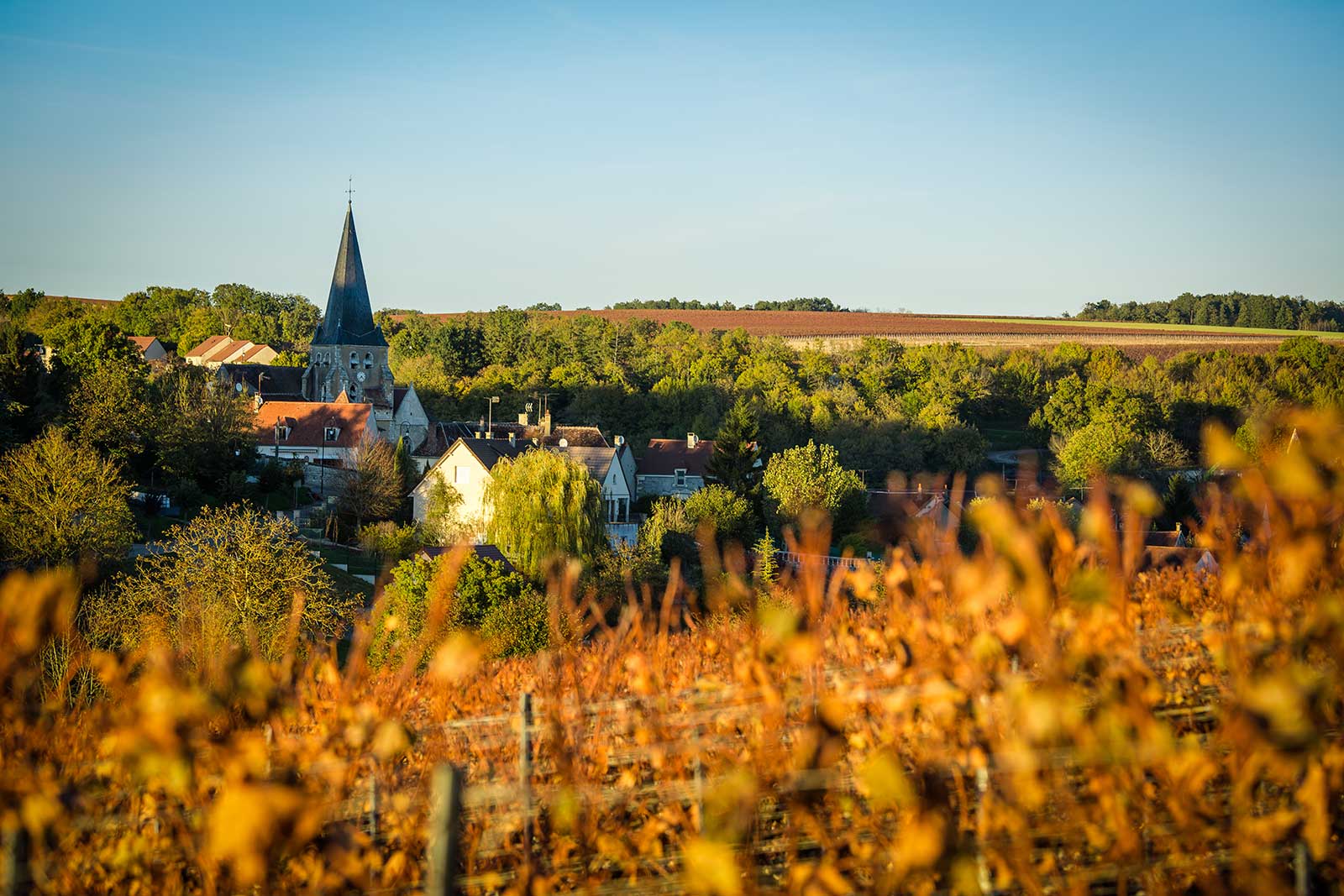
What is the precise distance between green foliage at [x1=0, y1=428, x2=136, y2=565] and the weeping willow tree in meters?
10.5

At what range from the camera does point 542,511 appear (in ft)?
108

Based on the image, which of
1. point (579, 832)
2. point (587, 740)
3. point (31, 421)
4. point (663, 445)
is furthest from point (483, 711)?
point (663, 445)

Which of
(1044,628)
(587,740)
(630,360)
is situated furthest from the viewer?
(630,360)

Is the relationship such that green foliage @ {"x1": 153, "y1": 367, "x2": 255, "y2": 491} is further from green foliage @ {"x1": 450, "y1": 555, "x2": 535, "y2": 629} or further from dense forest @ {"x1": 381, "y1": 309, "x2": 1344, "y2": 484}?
dense forest @ {"x1": 381, "y1": 309, "x2": 1344, "y2": 484}

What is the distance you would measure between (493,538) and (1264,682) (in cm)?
3168

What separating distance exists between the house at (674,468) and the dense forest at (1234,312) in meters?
76.0

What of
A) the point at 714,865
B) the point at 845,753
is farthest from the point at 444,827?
the point at 845,753

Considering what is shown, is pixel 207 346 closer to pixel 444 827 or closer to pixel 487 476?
pixel 487 476

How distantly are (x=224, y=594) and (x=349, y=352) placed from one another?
42.1 m

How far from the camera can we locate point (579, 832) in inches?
160

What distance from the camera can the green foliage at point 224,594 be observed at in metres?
19.0

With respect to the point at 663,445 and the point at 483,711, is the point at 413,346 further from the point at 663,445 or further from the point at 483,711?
the point at 483,711

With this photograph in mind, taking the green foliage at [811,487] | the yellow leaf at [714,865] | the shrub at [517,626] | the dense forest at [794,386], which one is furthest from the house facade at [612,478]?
the yellow leaf at [714,865]

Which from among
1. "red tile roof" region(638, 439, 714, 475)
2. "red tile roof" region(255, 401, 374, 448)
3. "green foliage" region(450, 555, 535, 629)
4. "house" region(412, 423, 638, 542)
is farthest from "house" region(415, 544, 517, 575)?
"red tile roof" region(638, 439, 714, 475)
